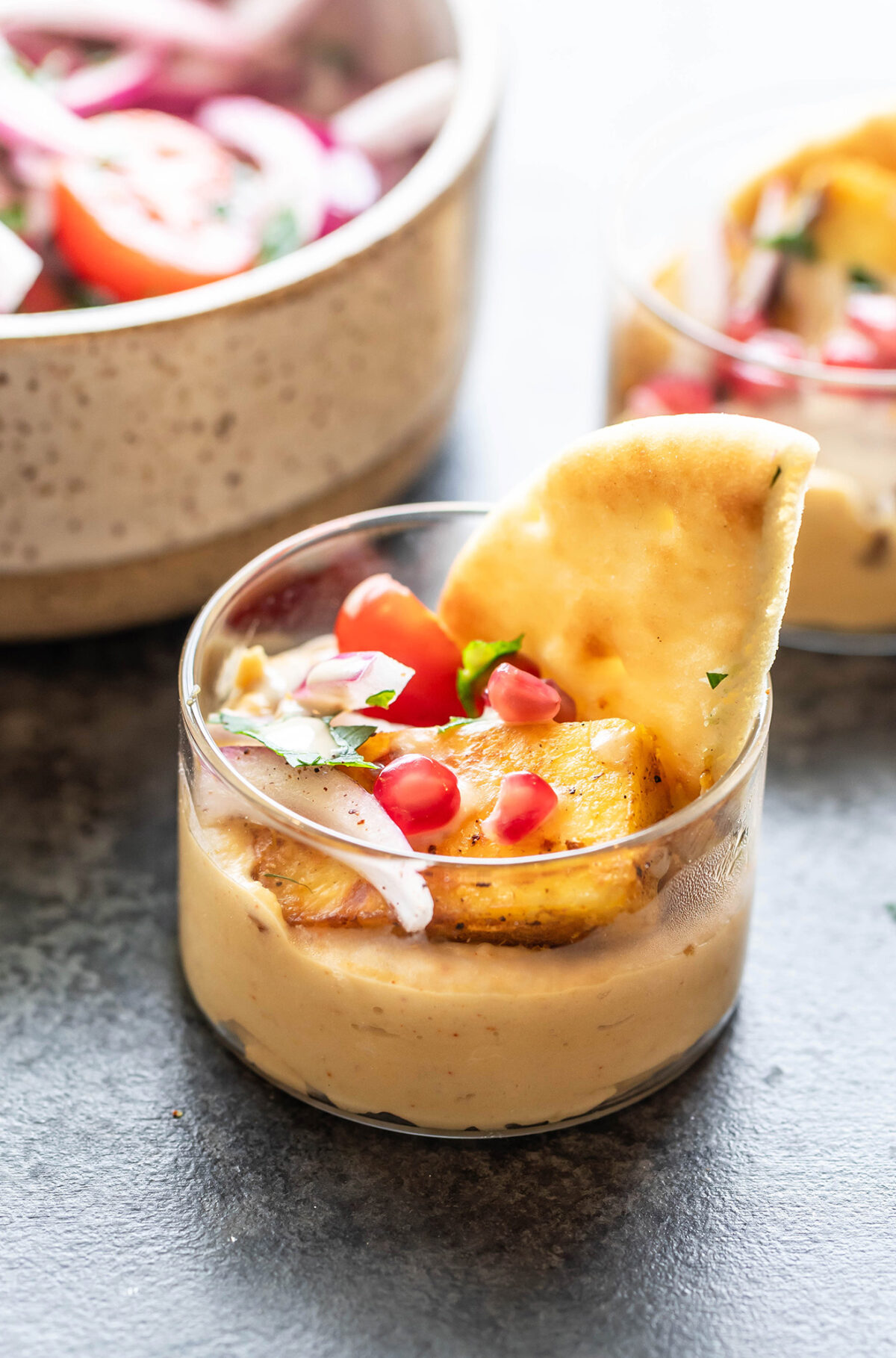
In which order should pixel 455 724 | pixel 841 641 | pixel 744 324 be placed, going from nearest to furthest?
1. pixel 455 724
2. pixel 841 641
3. pixel 744 324

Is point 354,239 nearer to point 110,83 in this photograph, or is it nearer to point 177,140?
point 177,140

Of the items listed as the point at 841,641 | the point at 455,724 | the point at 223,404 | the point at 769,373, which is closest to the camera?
the point at 455,724

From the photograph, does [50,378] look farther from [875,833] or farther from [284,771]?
[875,833]

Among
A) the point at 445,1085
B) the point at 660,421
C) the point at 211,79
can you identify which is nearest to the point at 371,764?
the point at 445,1085

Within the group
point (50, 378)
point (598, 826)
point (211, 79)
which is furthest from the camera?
point (211, 79)

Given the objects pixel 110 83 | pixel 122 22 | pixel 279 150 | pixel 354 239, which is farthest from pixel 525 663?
pixel 122 22

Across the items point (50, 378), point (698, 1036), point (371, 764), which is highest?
point (50, 378)
